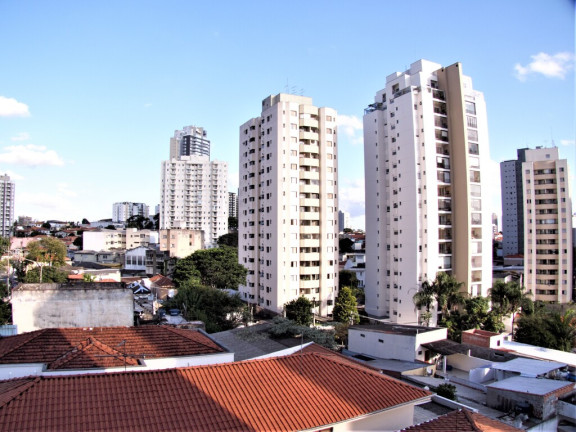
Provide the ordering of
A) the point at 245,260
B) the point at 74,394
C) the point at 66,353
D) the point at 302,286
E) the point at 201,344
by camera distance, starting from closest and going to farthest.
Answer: the point at 74,394 → the point at 66,353 → the point at 201,344 → the point at 302,286 → the point at 245,260

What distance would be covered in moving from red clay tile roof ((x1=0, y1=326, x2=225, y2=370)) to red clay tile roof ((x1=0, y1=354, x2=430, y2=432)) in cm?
343

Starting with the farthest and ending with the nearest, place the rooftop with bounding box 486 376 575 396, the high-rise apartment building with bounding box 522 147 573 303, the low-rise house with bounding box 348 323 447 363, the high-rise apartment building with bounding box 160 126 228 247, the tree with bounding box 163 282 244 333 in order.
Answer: the high-rise apartment building with bounding box 160 126 228 247 < the high-rise apartment building with bounding box 522 147 573 303 < the tree with bounding box 163 282 244 333 < the low-rise house with bounding box 348 323 447 363 < the rooftop with bounding box 486 376 575 396

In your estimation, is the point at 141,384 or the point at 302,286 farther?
the point at 302,286

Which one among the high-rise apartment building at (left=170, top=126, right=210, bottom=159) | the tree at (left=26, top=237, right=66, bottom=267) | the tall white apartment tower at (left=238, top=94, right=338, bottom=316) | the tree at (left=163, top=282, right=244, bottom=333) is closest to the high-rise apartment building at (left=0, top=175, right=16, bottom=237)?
the high-rise apartment building at (left=170, top=126, right=210, bottom=159)

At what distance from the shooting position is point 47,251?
4828cm

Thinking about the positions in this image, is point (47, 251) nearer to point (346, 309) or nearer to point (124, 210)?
point (346, 309)

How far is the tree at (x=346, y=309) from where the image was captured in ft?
126

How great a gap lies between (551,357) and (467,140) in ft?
75.6

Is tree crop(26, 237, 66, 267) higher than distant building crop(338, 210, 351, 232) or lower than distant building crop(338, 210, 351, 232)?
lower

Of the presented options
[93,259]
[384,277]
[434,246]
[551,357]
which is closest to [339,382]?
[551,357]

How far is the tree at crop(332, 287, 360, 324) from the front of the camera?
38.5 m

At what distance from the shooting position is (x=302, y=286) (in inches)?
1783

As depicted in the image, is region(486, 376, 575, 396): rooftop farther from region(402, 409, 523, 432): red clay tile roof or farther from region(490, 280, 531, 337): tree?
region(490, 280, 531, 337): tree

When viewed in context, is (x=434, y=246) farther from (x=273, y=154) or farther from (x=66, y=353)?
(x=66, y=353)
